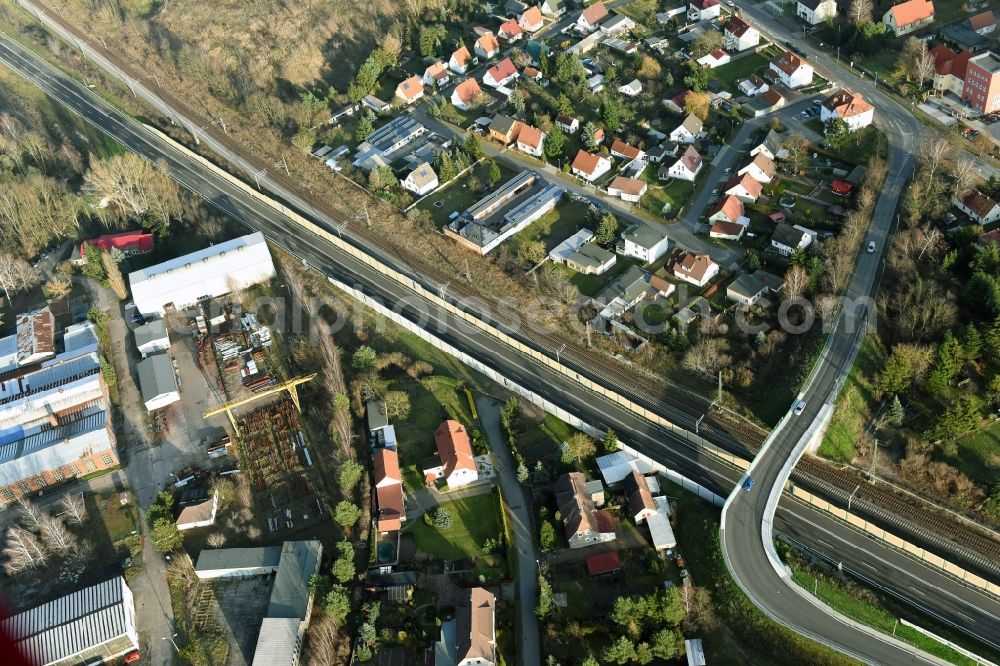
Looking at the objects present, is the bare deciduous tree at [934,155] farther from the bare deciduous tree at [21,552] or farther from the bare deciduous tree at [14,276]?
the bare deciduous tree at [14,276]

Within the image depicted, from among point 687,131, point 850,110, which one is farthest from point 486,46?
point 850,110

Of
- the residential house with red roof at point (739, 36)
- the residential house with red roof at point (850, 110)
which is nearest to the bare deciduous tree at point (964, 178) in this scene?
the residential house with red roof at point (850, 110)

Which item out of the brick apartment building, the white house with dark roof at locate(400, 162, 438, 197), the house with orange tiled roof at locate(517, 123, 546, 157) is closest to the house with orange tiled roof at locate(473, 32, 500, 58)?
the house with orange tiled roof at locate(517, 123, 546, 157)

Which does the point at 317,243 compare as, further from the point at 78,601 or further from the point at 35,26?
the point at 35,26

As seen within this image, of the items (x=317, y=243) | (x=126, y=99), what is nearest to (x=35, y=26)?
(x=126, y=99)

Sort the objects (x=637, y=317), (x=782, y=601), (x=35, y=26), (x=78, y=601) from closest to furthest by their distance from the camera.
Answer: (x=782, y=601) → (x=78, y=601) → (x=637, y=317) → (x=35, y=26)
